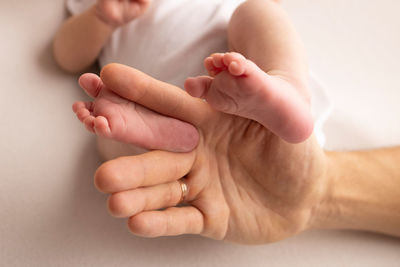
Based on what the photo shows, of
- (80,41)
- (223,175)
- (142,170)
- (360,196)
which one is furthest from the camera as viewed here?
(80,41)

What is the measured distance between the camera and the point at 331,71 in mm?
1258

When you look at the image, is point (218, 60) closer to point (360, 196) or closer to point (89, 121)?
point (89, 121)

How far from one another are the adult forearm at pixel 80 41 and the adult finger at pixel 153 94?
407mm

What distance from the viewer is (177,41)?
1004 mm

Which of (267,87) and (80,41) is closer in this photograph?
(267,87)

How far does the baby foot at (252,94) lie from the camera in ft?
1.97

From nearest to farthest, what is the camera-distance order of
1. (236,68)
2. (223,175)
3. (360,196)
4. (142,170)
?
(236,68) < (142,170) < (223,175) < (360,196)

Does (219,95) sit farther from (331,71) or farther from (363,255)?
(331,71)

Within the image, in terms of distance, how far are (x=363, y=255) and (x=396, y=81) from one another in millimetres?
585

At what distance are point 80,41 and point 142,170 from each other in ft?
1.77

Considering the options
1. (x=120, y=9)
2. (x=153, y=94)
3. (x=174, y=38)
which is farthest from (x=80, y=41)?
(x=153, y=94)

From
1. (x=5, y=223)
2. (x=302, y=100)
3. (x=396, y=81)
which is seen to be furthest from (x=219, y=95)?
(x=396, y=81)

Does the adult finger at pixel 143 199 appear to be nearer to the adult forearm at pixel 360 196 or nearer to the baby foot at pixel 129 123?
the baby foot at pixel 129 123

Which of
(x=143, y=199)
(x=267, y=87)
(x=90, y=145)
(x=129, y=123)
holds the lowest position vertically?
(x=90, y=145)
